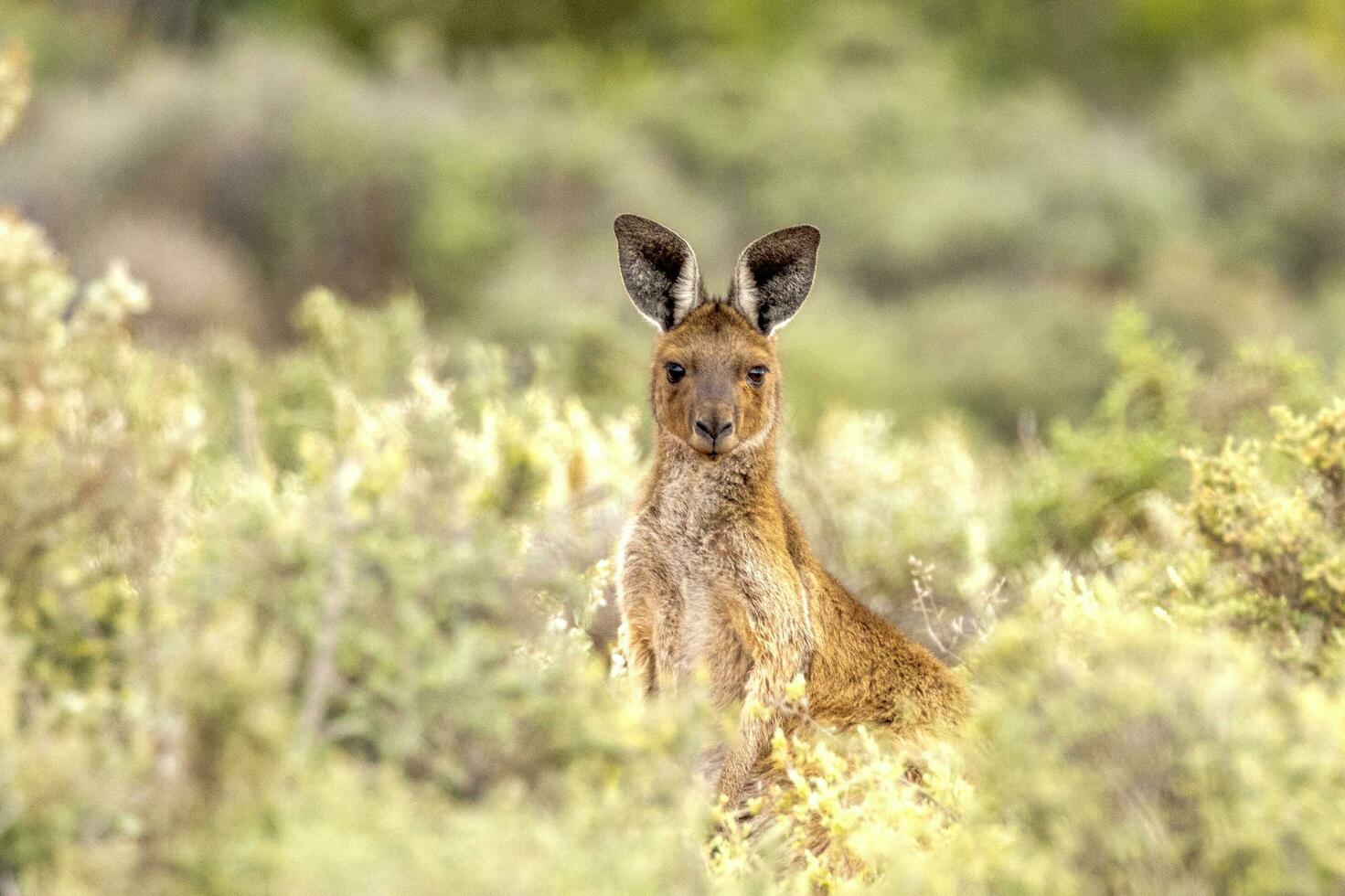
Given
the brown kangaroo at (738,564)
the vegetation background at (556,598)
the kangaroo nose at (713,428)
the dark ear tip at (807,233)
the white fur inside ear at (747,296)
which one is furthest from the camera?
the white fur inside ear at (747,296)

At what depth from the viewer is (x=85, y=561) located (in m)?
3.70

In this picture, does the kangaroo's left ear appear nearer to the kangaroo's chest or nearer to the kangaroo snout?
the kangaroo snout

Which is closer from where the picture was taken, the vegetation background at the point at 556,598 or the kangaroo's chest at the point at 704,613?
the vegetation background at the point at 556,598

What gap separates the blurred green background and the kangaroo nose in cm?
1019

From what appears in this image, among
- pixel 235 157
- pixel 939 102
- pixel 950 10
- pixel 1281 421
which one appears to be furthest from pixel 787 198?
pixel 1281 421

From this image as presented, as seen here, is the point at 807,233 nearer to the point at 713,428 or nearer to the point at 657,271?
the point at 657,271

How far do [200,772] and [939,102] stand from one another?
95.8ft

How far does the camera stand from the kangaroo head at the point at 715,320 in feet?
18.1

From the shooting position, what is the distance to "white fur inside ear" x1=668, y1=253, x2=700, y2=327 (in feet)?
18.8

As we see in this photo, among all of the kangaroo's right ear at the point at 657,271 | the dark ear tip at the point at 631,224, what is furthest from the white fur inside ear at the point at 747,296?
the dark ear tip at the point at 631,224

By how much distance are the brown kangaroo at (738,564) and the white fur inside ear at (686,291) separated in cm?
1

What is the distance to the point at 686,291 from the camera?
5801 mm

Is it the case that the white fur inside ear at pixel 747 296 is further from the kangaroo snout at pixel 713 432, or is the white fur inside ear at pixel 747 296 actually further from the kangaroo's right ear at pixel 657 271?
the kangaroo snout at pixel 713 432

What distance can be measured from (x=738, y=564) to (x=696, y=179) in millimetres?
22289
